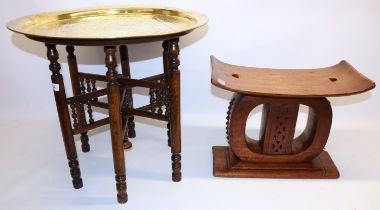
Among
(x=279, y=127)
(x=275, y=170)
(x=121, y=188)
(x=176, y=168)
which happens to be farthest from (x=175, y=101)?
(x=275, y=170)

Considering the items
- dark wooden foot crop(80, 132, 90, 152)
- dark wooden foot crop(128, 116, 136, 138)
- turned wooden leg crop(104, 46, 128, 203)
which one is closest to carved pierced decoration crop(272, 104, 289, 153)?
turned wooden leg crop(104, 46, 128, 203)

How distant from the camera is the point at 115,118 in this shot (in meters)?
1.52

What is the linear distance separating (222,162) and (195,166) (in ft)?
0.55

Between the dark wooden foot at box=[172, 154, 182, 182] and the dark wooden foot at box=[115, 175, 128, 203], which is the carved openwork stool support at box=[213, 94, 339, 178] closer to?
the dark wooden foot at box=[172, 154, 182, 182]

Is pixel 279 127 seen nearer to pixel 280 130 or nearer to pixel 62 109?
pixel 280 130

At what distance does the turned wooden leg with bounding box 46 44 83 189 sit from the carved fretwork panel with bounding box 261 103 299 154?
1.06 meters

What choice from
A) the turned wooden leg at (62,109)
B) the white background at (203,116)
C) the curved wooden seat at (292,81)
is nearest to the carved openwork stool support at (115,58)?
the turned wooden leg at (62,109)

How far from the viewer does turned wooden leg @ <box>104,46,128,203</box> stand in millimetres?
1425

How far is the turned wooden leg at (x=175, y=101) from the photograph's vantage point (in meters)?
1.55

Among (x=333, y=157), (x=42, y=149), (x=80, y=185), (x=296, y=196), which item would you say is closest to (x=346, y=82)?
(x=333, y=157)

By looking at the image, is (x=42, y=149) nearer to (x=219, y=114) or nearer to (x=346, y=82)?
(x=219, y=114)

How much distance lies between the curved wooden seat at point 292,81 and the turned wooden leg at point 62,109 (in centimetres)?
74

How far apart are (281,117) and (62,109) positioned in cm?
115

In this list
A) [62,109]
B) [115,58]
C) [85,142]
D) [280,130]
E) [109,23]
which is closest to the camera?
[115,58]
